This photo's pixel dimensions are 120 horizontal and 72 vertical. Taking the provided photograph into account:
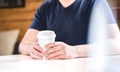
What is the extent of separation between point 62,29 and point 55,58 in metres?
0.22

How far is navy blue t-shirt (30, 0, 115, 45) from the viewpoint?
86 centimetres

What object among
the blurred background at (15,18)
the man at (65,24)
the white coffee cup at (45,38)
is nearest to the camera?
the white coffee cup at (45,38)

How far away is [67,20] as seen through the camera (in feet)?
2.93

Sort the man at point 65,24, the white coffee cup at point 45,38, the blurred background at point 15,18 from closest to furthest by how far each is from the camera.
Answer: the white coffee cup at point 45,38 < the man at point 65,24 < the blurred background at point 15,18

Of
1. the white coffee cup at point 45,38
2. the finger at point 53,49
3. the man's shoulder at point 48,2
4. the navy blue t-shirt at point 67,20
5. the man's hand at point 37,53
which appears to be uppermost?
the man's shoulder at point 48,2

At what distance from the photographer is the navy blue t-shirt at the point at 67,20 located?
861mm

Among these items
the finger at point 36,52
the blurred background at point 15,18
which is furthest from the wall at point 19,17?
the finger at point 36,52

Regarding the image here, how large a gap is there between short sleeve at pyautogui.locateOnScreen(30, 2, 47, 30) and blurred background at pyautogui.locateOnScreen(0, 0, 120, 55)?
19mm

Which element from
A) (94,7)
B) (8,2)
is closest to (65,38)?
(94,7)

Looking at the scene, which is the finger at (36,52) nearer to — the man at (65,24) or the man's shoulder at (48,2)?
the man at (65,24)

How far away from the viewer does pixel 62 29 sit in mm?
896

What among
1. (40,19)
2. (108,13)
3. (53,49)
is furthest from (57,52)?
(40,19)

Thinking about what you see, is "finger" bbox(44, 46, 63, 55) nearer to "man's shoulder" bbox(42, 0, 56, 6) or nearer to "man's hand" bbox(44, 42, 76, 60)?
"man's hand" bbox(44, 42, 76, 60)

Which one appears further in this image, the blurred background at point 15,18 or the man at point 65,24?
the blurred background at point 15,18
